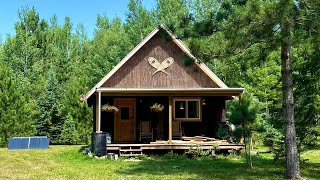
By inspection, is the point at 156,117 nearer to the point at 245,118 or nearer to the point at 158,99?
the point at 158,99

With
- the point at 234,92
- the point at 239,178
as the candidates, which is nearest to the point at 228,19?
the point at 239,178

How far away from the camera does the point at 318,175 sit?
11531mm

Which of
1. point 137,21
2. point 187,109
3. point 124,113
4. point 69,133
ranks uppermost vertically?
point 137,21

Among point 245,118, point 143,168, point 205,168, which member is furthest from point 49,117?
point 245,118

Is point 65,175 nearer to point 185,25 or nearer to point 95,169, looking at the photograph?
point 95,169

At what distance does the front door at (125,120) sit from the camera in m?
19.6

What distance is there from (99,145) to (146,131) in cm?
372

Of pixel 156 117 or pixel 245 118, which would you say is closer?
pixel 245 118

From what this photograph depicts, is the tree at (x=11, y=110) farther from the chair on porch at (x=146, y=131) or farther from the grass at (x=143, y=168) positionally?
the chair on porch at (x=146, y=131)

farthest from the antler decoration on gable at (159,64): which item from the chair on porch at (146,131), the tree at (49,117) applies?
the tree at (49,117)

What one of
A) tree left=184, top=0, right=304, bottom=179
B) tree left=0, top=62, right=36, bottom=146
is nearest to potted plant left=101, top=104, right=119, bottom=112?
tree left=184, top=0, right=304, bottom=179

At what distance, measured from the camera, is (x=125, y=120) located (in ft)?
64.6

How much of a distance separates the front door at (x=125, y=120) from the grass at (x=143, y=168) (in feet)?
11.2

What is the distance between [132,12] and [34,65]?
10552 mm
